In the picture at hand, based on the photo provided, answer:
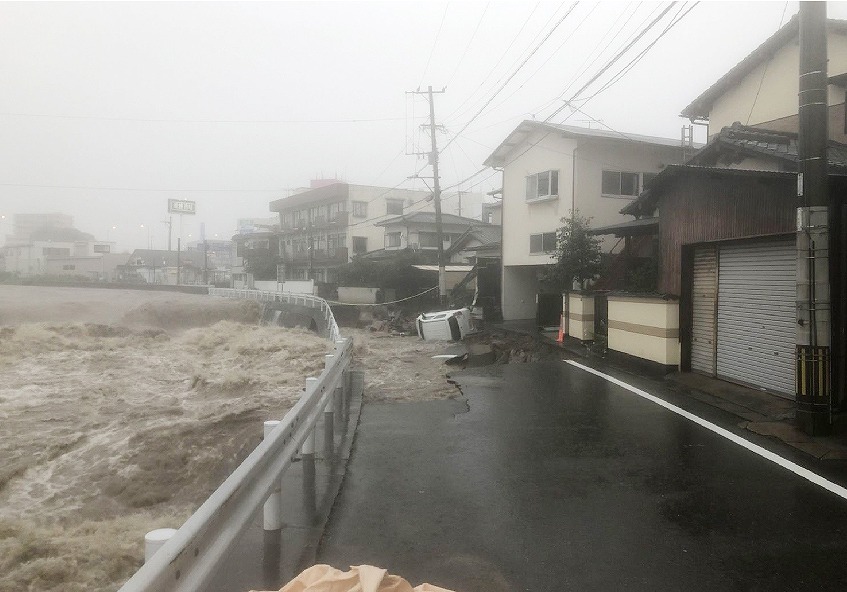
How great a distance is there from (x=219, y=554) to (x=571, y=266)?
54.1 feet

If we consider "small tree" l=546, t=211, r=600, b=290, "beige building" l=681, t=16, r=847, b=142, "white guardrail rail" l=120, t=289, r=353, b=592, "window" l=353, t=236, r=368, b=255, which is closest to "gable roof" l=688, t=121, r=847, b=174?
"beige building" l=681, t=16, r=847, b=142

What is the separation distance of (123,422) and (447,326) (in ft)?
40.0

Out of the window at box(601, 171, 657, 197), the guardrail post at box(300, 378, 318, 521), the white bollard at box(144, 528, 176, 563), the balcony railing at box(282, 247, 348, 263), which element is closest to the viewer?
the white bollard at box(144, 528, 176, 563)

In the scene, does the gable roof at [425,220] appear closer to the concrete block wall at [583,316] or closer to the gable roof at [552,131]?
the gable roof at [552,131]

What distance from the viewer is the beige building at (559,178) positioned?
73.8 ft

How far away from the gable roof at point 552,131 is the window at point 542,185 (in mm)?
1724

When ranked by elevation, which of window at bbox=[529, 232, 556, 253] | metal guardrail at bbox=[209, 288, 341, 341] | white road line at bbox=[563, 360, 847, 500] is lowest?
white road line at bbox=[563, 360, 847, 500]

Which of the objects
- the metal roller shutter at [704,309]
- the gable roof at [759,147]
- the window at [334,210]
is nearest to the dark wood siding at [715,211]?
the metal roller shutter at [704,309]

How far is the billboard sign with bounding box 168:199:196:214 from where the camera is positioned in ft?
262

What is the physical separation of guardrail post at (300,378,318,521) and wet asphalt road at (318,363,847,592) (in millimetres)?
257

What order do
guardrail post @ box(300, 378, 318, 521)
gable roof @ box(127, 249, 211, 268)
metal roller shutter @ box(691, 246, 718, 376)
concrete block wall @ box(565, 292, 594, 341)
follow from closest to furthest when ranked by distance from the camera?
1. guardrail post @ box(300, 378, 318, 521)
2. metal roller shutter @ box(691, 246, 718, 376)
3. concrete block wall @ box(565, 292, 594, 341)
4. gable roof @ box(127, 249, 211, 268)

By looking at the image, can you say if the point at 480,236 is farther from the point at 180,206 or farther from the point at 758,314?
the point at 180,206

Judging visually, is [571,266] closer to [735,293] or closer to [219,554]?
[735,293]

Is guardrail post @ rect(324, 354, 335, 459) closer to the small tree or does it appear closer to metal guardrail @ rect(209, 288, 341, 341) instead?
the small tree
